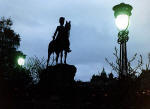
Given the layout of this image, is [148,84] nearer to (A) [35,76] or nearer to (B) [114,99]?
(A) [35,76]

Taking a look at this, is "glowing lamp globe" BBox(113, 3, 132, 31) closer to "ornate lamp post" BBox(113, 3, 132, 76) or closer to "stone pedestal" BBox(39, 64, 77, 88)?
"ornate lamp post" BBox(113, 3, 132, 76)

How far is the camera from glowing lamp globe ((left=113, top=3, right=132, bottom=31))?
9.96 m

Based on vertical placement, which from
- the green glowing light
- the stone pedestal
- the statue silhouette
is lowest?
the stone pedestal

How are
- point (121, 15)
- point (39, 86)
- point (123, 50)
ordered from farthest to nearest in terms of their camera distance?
point (39, 86), point (123, 50), point (121, 15)

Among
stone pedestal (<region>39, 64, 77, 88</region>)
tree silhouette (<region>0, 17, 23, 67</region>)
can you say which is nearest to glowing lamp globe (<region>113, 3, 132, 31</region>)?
stone pedestal (<region>39, 64, 77, 88</region>)

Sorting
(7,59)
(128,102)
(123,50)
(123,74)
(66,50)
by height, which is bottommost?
(128,102)

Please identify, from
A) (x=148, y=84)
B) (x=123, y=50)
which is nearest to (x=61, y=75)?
(x=123, y=50)

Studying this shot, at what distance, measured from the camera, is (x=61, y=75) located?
16781mm

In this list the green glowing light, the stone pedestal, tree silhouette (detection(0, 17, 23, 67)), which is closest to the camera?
the green glowing light

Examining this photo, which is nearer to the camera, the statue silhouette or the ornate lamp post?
the ornate lamp post

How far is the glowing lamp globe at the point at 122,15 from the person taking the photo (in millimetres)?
9961

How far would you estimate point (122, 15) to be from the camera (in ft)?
33.4

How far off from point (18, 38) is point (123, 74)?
141 ft

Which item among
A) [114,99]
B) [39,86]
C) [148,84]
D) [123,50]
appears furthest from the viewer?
[148,84]
